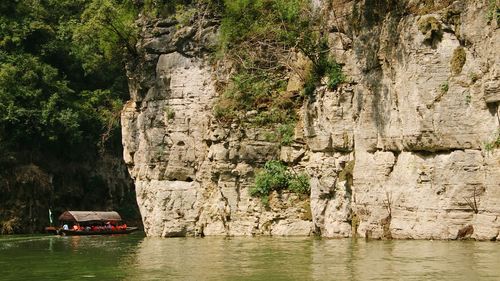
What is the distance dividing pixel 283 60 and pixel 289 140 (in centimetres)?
291

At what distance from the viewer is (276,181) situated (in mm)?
25297

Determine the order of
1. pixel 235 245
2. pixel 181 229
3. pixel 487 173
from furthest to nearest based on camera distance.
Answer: pixel 181 229
pixel 235 245
pixel 487 173

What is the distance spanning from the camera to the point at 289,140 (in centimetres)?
2564

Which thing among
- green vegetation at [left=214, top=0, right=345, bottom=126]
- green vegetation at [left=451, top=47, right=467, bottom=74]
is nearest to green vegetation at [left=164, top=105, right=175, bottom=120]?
green vegetation at [left=214, top=0, right=345, bottom=126]

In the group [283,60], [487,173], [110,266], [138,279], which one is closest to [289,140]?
[283,60]

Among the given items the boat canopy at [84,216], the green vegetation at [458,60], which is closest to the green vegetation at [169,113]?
the boat canopy at [84,216]

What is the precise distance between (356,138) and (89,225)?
567 inches

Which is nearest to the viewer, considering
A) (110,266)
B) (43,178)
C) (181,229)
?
(110,266)

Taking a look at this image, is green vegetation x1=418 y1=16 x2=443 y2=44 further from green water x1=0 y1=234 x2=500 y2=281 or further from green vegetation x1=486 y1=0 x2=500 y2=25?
green water x1=0 y1=234 x2=500 y2=281

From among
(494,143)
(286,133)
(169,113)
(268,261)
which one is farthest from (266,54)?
(268,261)

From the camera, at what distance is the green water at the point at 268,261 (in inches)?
548

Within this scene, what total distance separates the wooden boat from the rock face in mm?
3283

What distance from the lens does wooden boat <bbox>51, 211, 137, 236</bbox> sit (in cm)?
3192

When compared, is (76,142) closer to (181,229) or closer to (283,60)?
(181,229)
